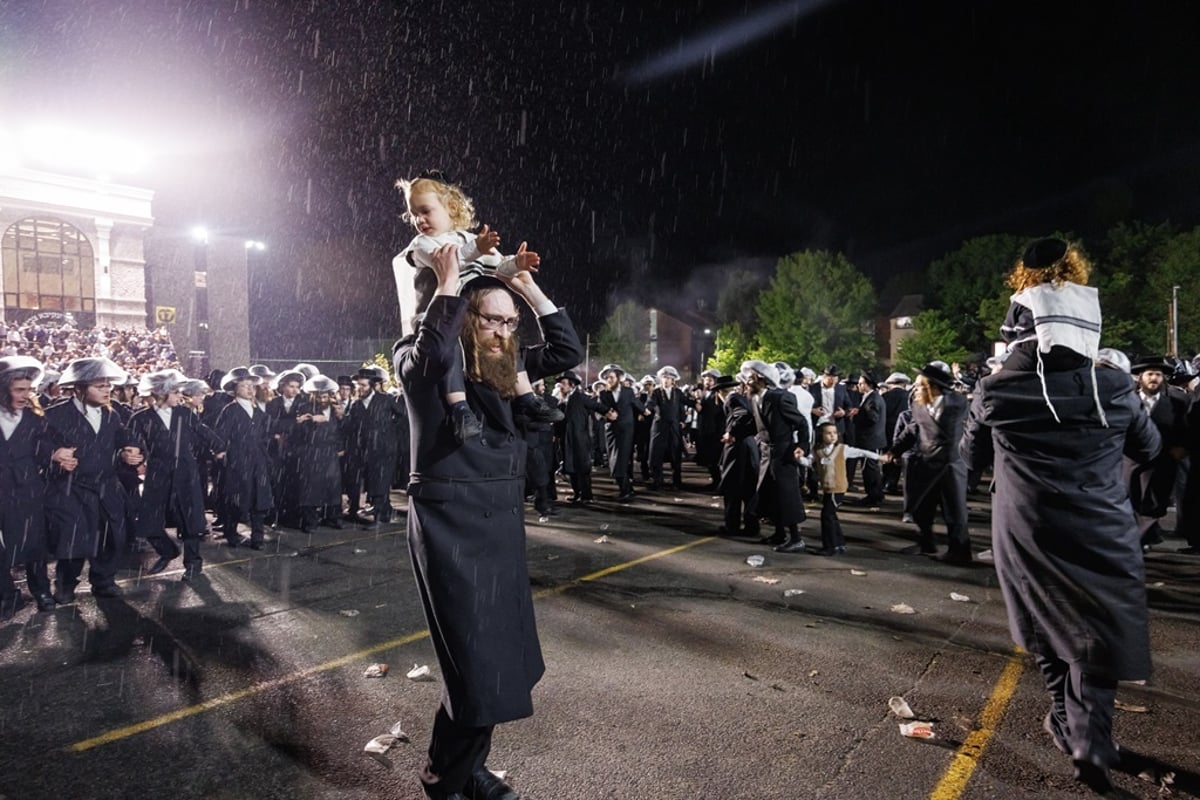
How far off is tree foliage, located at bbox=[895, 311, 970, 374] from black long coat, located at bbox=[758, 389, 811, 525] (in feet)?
165

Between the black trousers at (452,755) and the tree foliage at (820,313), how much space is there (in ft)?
188

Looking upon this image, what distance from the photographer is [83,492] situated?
670 centimetres

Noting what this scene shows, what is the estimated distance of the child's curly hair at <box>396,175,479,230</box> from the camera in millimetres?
2836

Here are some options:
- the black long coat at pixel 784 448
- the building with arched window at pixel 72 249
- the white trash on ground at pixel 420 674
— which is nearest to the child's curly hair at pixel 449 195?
the white trash on ground at pixel 420 674

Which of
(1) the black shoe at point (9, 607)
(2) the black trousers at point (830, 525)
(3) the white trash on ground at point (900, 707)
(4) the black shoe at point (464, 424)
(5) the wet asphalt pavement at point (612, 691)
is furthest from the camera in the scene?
(2) the black trousers at point (830, 525)

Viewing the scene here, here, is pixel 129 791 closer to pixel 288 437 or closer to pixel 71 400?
pixel 71 400

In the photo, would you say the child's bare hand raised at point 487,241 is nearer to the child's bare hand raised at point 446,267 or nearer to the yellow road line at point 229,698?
the child's bare hand raised at point 446,267

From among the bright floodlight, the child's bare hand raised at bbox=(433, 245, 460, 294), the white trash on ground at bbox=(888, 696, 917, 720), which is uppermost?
the bright floodlight

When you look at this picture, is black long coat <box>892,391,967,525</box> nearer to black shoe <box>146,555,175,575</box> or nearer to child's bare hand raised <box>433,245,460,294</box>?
child's bare hand raised <box>433,245,460,294</box>

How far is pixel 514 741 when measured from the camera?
12.5ft

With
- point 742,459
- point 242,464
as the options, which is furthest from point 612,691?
point 242,464

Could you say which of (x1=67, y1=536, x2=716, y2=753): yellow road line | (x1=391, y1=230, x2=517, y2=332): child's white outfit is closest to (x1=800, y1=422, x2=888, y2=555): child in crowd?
(x1=67, y1=536, x2=716, y2=753): yellow road line

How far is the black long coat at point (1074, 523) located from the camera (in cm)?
333

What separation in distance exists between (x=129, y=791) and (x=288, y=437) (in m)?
7.51
